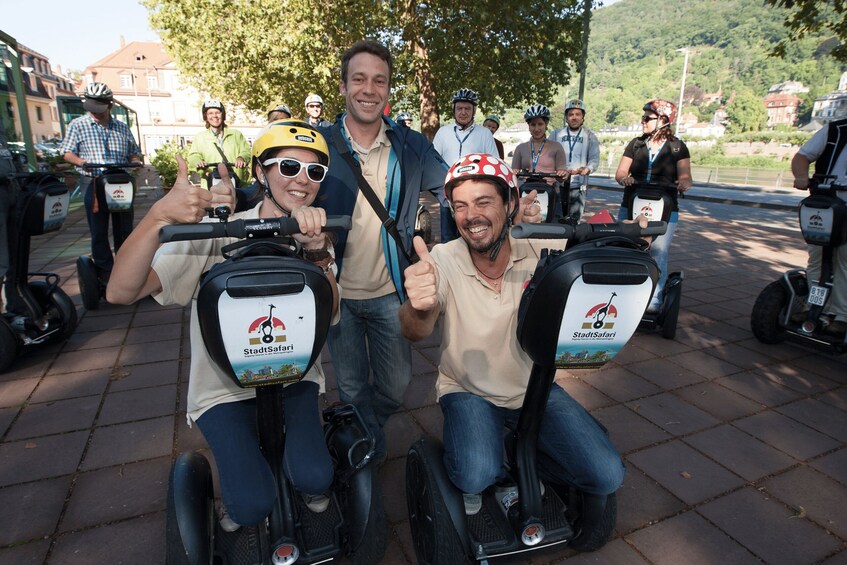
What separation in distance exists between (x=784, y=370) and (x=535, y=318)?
3.54 meters

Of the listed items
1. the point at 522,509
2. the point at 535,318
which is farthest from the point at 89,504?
the point at 535,318

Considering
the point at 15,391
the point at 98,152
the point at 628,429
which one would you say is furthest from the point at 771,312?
the point at 98,152

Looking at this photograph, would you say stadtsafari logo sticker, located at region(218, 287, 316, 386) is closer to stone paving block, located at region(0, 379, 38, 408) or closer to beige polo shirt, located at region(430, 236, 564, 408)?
beige polo shirt, located at region(430, 236, 564, 408)

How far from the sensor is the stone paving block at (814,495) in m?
2.49

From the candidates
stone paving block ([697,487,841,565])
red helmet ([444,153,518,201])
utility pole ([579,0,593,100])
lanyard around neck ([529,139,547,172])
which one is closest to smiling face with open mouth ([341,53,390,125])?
red helmet ([444,153,518,201])

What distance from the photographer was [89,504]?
2.52 metres

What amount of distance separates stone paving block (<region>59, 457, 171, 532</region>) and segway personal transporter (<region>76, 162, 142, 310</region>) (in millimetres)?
3188

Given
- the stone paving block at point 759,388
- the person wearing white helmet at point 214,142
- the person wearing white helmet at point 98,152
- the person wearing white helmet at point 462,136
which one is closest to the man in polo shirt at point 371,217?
the stone paving block at point 759,388

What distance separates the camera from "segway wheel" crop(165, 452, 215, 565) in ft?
5.64

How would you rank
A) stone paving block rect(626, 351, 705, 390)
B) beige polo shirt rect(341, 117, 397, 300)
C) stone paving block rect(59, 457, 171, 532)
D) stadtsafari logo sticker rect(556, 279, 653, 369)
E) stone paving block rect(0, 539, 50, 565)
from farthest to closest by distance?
1. stone paving block rect(626, 351, 705, 390)
2. beige polo shirt rect(341, 117, 397, 300)
3. stone paving block rect(59, 457, 171, 532)
4. stone paving block rect(0, 539, 50, 565)
5. stadtsafari logo sticker rect(556, 279, 653, 369)

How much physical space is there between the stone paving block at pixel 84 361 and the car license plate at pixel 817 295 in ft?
18.7

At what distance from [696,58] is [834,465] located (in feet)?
570

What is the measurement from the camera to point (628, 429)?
129 inches

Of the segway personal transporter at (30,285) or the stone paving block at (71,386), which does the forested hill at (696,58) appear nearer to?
the segway personal transporter at (30,285)
